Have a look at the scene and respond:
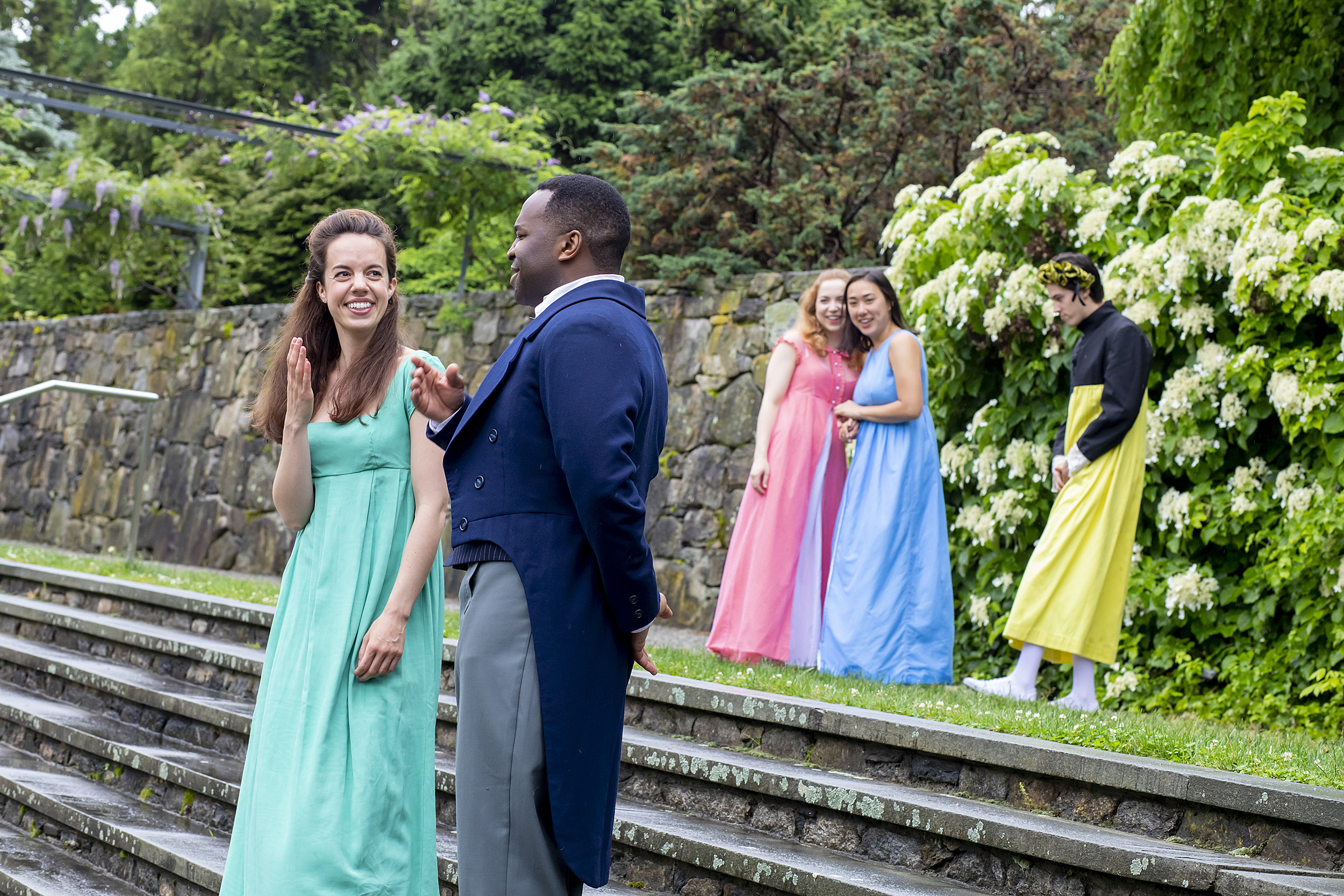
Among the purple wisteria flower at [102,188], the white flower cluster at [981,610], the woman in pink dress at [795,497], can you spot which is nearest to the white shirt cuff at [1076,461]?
the woman in pink dress at [795,497]

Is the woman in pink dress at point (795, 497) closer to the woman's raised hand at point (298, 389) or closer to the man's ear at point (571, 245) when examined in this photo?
the woman's raised hand at point (298, 389)

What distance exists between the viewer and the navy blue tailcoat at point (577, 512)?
2.09 m

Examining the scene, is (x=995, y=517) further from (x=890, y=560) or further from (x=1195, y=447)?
(x=890, y=560)

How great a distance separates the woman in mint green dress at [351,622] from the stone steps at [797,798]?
0.96m

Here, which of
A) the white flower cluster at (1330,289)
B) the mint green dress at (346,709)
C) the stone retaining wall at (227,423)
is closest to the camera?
the mint green dress at (346,709)

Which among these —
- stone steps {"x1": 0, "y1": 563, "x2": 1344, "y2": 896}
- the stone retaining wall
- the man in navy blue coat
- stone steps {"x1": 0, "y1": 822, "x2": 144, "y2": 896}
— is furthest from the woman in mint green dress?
the stone retaining wall

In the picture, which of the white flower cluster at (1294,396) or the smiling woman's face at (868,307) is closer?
the white flower cluster at (1294,396)

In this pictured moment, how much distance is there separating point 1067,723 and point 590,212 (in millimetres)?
2663

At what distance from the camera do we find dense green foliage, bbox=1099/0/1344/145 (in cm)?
697

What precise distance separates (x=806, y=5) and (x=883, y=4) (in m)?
1.18

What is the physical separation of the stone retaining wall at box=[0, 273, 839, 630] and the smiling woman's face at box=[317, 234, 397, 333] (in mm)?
4027

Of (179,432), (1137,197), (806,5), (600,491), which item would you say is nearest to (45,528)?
(179,432)

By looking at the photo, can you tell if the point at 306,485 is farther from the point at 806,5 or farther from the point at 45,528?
the point at 806,5

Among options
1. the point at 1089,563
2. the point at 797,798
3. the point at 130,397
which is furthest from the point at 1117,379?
the point at 130,397
